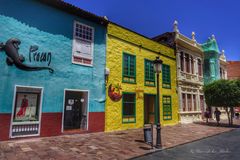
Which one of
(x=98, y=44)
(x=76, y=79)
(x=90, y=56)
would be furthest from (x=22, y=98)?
(x=98, y=44)

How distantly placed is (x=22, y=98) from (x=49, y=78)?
1.70 m

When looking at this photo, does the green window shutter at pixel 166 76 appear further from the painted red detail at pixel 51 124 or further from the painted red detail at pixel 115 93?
the painted red detail at pixel 51 124

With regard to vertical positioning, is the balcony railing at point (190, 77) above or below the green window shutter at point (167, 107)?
above

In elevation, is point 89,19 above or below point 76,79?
above

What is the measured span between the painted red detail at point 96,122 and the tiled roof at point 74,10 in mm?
6305

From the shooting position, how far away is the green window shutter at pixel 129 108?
45.6ft

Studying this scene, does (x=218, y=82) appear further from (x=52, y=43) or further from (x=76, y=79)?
(x=52, y=43)

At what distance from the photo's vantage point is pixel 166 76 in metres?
18.0

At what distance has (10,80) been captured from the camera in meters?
9.05

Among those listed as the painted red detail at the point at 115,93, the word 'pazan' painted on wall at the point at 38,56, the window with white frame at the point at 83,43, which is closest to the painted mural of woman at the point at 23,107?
the word 'pazan' painted on wall at the point at 38,56

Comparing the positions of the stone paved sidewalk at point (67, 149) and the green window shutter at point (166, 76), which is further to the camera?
the green window shutter at point (166, 76)

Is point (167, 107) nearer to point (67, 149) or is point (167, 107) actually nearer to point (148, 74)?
point (148, 74)

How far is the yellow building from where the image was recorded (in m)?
13.4

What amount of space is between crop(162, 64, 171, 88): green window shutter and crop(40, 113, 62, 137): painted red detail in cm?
1038
